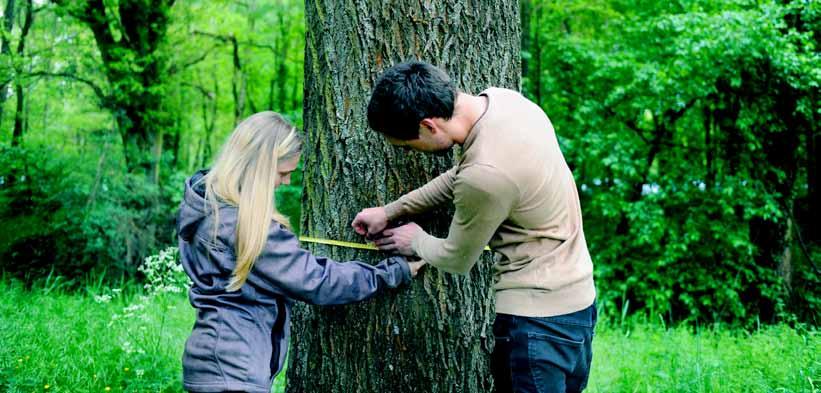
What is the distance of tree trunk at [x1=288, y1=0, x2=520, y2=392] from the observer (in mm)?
2996

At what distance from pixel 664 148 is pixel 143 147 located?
1075 centimetres

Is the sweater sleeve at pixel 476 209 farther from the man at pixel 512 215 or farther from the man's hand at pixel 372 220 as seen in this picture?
the man's hand at pixel 372 220

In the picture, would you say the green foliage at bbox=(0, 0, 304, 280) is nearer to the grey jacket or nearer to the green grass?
the green grass

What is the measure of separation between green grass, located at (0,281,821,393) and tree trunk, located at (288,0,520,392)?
1842 millimetres

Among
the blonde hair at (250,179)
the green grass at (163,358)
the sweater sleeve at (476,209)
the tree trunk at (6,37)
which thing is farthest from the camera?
the tree trunk at (6,37)

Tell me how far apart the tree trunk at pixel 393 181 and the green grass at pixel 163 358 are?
1842 millimetres

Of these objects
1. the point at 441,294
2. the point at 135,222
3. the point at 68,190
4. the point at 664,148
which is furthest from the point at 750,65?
the point at 68,190

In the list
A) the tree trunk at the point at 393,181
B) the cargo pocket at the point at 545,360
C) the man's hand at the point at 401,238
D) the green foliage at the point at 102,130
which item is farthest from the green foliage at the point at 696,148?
the cargo pocket at the point at 545,360

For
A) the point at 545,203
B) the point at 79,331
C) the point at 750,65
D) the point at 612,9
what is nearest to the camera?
the point at 545,203

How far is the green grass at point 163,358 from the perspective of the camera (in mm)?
4246

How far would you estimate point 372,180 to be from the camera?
3.03 m

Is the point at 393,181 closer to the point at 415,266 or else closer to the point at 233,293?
the point at 415,266

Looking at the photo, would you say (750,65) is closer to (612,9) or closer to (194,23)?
(612,9)

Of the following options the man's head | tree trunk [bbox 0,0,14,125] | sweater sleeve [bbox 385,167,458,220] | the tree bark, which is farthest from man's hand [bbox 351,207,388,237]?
tree trunk [bbox 0,0,14,125]
